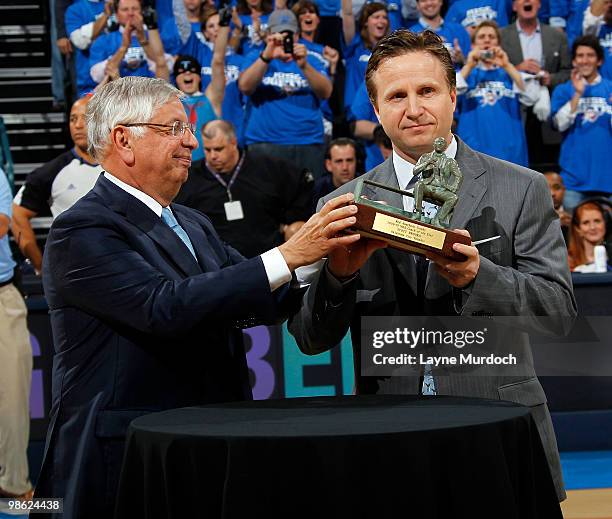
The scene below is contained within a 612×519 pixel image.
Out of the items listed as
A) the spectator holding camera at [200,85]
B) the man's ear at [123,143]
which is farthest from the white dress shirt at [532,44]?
the man's ear at [123,143]

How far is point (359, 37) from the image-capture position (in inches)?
341

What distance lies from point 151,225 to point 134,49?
19.0ft

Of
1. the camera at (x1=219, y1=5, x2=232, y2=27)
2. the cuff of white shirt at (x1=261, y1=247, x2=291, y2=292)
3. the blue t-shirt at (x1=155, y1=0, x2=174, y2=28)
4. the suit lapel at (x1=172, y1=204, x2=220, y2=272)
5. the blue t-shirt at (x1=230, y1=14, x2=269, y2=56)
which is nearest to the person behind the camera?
the cuff of white shirt at (x1=261, y1=247, x2=291, y2=292)

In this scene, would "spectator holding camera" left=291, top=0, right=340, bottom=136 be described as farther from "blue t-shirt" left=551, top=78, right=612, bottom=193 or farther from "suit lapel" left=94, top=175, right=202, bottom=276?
"suit lapel" left=94, top=175, right=202, bottom=276

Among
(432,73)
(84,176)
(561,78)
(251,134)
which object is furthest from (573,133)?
(432,73)

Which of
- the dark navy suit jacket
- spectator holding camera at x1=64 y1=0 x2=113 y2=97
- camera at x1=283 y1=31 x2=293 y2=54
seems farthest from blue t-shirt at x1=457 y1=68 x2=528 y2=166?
the dark navy suit jacket

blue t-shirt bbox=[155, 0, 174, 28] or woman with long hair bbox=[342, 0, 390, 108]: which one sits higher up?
blue t-shirt bbox=[155, 0, 174, 28]

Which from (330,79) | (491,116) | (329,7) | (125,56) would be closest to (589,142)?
(491,116)

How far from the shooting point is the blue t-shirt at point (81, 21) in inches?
340

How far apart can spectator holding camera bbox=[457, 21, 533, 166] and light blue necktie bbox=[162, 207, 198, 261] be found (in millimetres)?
5469

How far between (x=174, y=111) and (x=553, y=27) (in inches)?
262

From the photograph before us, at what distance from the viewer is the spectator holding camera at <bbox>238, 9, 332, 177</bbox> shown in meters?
7.97

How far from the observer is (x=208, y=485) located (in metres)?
2.12

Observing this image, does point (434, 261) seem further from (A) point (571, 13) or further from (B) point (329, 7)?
(A) point (571, 13)
